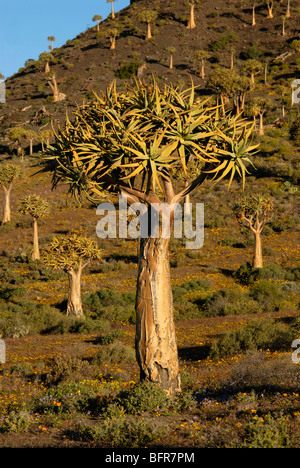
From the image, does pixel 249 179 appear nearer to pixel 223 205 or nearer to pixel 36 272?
pixel 223 205

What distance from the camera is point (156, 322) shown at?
9.65 m

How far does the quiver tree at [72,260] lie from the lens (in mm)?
23500

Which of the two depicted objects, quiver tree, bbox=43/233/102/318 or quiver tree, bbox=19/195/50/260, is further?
quiver tree, bbox=19/195/50/260

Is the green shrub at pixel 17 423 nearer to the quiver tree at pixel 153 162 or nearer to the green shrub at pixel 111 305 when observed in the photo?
the quiver tree at pixel 153 162

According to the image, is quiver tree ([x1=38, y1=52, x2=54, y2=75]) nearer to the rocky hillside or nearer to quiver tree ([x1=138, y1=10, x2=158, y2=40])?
the rocky hillside

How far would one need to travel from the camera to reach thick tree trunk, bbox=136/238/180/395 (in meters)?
9.60

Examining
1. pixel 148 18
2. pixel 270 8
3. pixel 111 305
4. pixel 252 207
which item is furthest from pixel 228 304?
pixel 270 8

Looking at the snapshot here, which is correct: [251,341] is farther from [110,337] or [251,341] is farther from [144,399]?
[144,399]

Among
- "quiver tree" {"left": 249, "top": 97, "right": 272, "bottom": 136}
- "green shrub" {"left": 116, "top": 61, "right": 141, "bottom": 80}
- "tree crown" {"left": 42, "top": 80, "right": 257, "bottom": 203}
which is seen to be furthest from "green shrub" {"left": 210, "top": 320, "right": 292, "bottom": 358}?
"green shrub" {"left": 116, "top": 61, "right": 141, "bottom": 80}

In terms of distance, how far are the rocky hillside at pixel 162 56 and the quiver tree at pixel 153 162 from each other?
2620 inches

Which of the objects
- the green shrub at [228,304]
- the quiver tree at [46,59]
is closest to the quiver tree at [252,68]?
the quiver tree at [46,59]

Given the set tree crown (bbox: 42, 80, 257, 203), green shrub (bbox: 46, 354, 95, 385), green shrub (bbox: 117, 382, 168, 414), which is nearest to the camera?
green shrub (bbox: 117, 382, 168, 414)

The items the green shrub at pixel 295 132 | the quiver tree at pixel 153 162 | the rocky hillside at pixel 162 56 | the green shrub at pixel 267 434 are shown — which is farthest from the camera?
the rocky hillside at pixel 162 56

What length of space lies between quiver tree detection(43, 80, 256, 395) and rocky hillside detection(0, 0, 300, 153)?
66.5 metres
